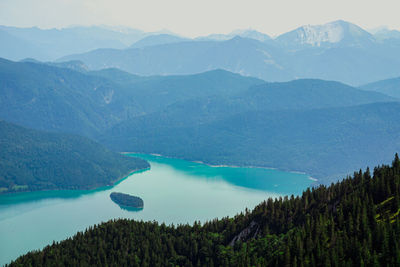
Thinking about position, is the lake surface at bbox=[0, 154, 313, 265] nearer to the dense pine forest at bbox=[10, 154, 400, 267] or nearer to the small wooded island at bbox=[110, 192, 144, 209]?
the small wooded island at bbox=[110, 192, 144, 209]

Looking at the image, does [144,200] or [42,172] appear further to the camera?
[42,172]

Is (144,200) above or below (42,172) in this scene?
below

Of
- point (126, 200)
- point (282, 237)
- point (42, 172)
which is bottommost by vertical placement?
point (282, 237)

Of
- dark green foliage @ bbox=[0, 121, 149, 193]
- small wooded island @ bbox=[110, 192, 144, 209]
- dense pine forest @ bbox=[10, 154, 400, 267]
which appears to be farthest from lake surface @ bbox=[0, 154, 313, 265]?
dense pine forest @ bbox=[10, 154, 400, 267]

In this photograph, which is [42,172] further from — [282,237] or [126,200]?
[282,237]

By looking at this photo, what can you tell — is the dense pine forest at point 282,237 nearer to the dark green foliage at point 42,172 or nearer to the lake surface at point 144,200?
the lake surface at point 144,200

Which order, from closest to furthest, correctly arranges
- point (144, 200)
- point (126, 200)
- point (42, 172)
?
point (126, 200), point (144, 200), point (42, 172)

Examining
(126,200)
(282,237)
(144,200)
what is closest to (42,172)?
(126,200)
